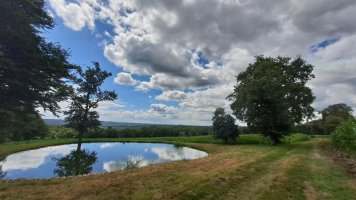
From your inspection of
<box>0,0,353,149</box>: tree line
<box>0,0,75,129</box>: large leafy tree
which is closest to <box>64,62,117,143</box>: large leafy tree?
<box>0,0,353,149</box>: tree line

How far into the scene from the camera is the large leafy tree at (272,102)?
50.6 ft

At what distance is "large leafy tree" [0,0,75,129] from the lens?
6.80 m

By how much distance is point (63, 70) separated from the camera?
866 centimetres

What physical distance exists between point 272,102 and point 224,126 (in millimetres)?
5952

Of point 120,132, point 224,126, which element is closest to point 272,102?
point 224,126

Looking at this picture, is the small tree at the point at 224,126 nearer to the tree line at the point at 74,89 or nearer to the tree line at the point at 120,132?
the tree line at the point at 74,89

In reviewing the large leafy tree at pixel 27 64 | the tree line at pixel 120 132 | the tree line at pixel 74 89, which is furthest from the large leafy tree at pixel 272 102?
the tree line at pixel 120 132

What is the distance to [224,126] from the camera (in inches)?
771

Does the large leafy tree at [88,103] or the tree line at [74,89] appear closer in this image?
the tree line at [74,89]

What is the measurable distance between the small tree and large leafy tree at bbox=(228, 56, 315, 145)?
1.50 m

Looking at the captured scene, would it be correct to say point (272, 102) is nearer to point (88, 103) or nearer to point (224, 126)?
point (224, 126)

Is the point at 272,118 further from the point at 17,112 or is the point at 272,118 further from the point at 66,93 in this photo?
the point at 17,112

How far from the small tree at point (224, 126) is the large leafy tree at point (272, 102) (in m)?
1.50

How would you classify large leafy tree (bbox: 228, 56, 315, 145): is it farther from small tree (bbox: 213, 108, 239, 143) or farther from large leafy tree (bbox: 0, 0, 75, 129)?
large leafy tree (bbox: 0, 0, 75, 129)
